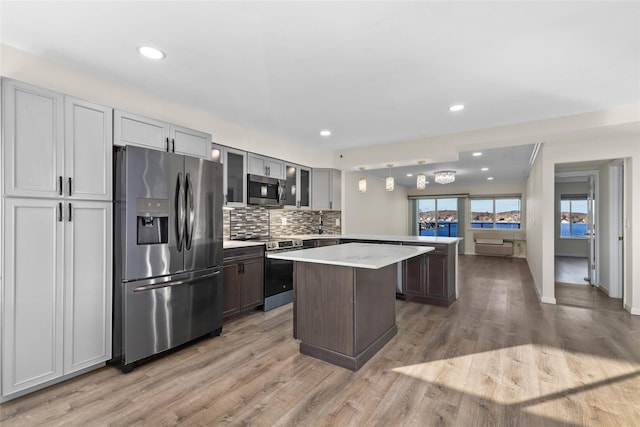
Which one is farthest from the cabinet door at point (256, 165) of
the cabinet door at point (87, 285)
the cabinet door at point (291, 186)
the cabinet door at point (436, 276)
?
the cabinet door at point (436, 276)

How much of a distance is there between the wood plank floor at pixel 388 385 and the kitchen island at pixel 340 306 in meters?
0.12

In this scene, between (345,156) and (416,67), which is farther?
(345,156)

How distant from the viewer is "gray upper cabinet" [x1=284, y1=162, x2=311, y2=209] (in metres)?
5.05

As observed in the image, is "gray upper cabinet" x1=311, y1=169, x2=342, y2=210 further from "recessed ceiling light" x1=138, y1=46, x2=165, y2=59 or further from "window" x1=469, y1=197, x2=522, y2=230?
"window" x1=469, y1=197, x2=522, y2=230

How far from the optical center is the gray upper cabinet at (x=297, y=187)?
5.05m

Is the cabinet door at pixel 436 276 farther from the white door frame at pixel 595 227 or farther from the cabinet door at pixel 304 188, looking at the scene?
the white door frame at pixel 595 227

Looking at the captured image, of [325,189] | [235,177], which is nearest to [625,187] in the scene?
[325,189]

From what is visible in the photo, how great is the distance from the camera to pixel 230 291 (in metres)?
3.55

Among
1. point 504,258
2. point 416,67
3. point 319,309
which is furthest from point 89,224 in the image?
point 504,258

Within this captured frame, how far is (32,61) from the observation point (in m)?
2.32

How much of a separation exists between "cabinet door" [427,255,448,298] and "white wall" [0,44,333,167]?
9.29 ft

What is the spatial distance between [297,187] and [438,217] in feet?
24.6

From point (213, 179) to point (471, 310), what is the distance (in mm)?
3648

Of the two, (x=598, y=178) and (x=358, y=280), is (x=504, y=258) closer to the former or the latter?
(x=598, y=178)
